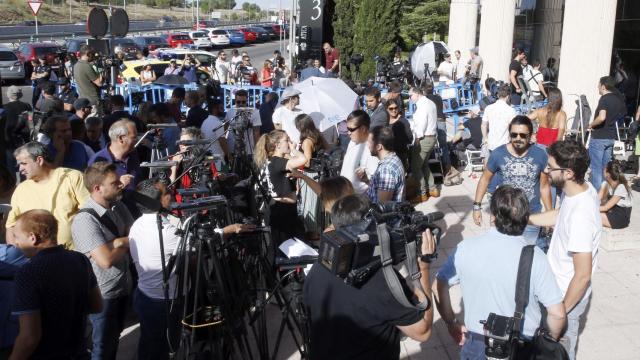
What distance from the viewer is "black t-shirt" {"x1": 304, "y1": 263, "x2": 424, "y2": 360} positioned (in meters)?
3.13

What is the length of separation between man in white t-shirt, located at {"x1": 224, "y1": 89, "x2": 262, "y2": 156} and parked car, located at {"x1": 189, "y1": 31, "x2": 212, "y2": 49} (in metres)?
37.1

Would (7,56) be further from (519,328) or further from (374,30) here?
(519,328)

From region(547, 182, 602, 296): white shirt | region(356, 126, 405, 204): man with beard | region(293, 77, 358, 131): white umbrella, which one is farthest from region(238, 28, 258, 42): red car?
region(547, 182, 602, 296): white shirt

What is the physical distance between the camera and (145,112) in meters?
8.95

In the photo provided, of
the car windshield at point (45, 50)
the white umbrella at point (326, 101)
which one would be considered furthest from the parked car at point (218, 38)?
the white umbrella at point (326, 101)

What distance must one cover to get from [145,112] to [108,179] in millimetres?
4437

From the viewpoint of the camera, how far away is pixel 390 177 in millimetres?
6020

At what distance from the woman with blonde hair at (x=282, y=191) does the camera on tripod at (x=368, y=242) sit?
3.27 meters

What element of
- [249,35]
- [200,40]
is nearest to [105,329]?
[200,40]

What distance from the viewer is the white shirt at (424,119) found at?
9742 mm

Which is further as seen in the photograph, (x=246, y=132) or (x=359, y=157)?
(x=246, y=132)

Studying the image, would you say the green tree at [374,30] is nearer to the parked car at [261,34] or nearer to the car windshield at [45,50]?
the car windshield at [45,50]

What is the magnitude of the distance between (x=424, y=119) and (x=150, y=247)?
610 centimetres

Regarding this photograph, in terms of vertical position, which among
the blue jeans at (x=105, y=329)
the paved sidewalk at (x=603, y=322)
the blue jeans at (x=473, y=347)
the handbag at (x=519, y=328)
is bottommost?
the paved sidewalk at (x=603, y=322)
